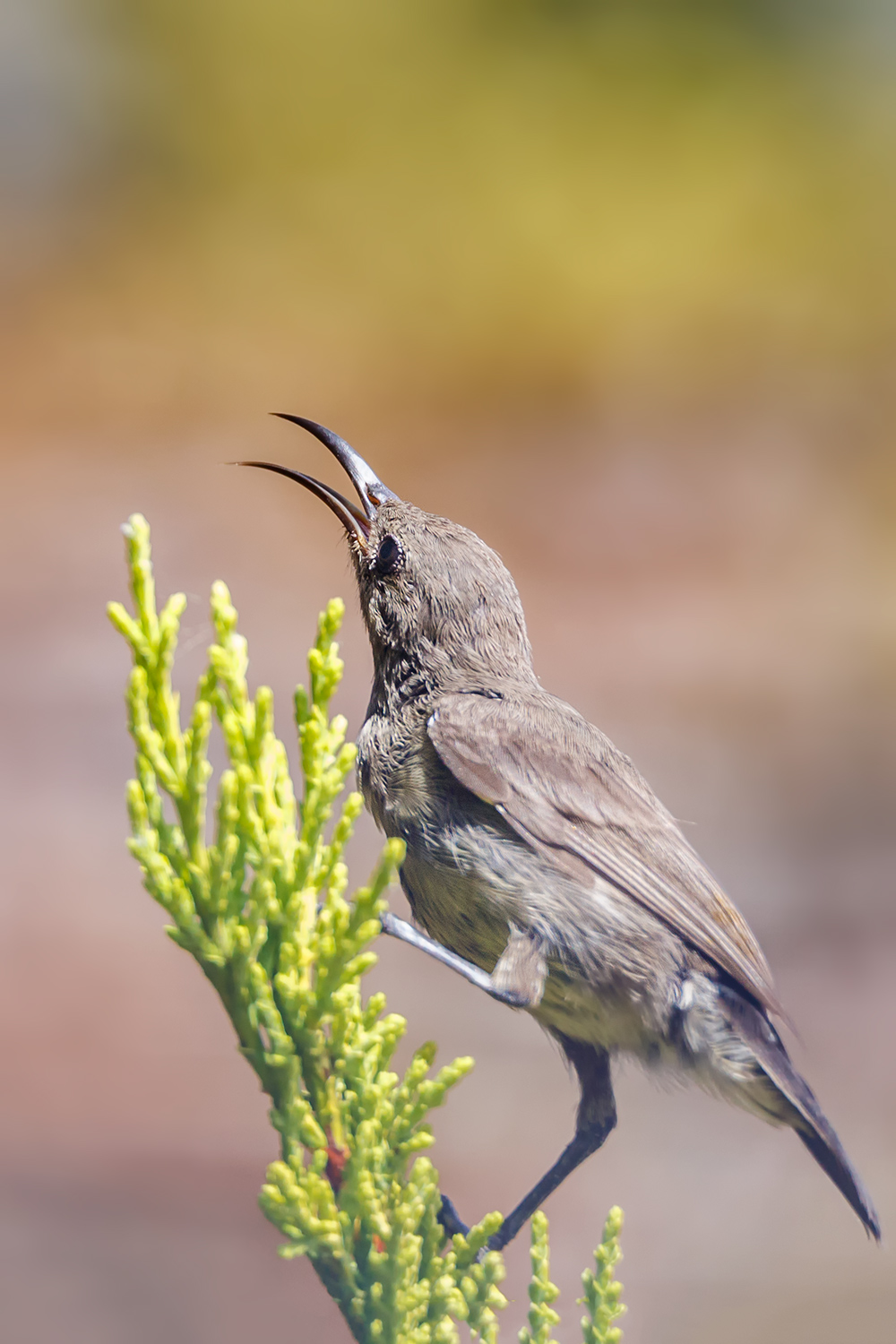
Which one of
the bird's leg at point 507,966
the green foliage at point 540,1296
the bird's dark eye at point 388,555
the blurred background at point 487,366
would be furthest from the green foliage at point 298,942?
the blurred background at point 487,366

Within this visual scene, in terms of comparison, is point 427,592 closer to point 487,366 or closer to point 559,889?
point 559,889

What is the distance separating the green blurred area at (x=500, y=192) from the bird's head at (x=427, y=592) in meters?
7.11

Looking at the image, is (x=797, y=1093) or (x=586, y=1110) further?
(x=586, y=1110)

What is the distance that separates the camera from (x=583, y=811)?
2.07 metres

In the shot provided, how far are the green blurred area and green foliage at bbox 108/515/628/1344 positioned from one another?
25.9 ft

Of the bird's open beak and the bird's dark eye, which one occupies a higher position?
the bird's open beak

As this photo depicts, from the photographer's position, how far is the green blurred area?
26.6 feet

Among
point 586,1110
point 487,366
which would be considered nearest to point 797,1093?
point 586,1110

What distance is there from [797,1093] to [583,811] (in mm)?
704

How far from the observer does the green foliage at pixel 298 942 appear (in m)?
1.56

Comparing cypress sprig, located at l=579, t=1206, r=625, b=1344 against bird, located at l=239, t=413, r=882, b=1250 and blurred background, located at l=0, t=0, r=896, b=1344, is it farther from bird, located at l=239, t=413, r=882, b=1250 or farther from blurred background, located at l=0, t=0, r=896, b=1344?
blurred background, located at l=0, t=0, r=896, b=1344

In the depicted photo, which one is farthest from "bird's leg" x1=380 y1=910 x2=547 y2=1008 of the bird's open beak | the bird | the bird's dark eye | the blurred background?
the blurred background

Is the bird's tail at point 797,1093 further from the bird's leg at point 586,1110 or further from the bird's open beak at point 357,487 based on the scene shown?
the bird's open beak at point 357,487

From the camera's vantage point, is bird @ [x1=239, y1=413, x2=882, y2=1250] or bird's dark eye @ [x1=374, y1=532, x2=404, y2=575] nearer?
bird @ [x1=239, y1=413, x2=882, y2=1250]
